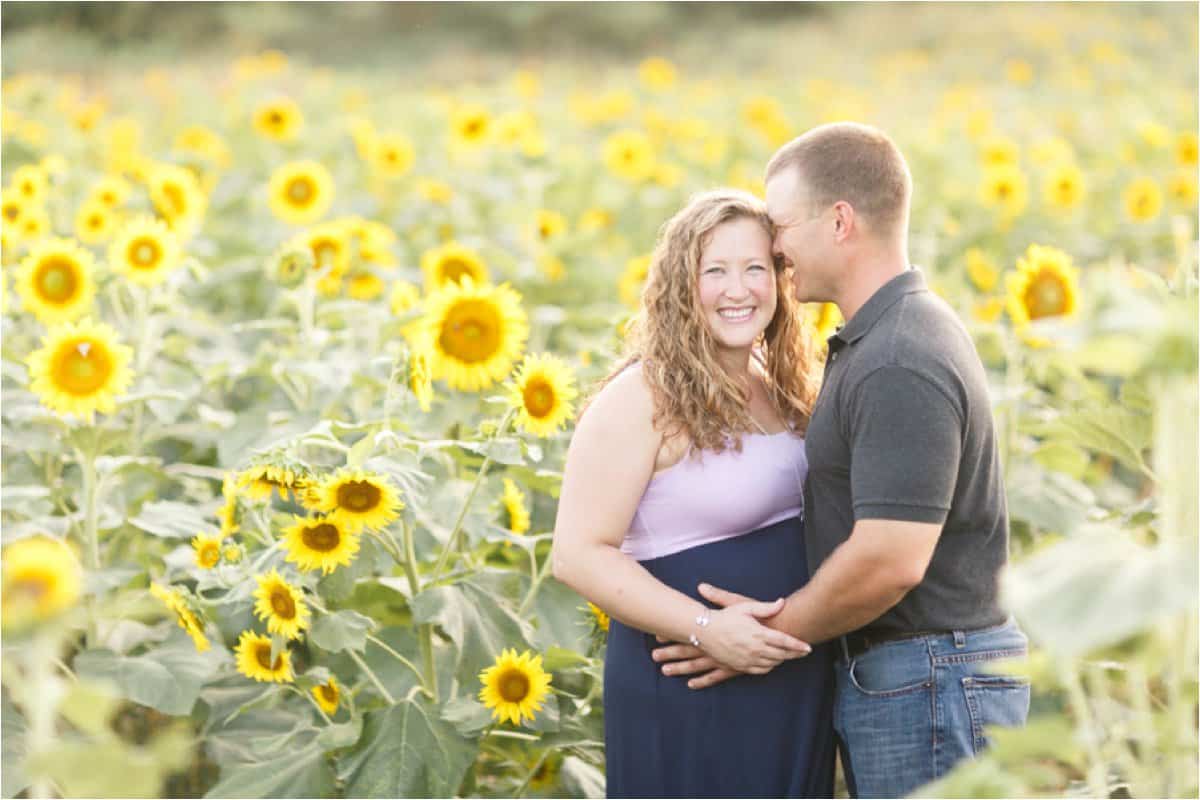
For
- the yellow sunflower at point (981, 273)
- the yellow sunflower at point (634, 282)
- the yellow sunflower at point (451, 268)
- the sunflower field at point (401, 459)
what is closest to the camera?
the sunflower field at point (401, 459)

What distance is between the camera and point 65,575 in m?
1.02

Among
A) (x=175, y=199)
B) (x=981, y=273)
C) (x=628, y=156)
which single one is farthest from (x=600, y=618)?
(x=628, y=156)

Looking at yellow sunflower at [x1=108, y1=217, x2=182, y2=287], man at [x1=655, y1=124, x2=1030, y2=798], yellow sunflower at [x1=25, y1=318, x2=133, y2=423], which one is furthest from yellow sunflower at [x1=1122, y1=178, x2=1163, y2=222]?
yellow sunflower at [x1=25, y1=318, x2=133, y2=423]

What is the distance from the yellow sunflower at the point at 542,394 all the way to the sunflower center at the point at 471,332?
253mm

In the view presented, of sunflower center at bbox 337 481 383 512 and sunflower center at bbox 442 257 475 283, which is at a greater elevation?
sunflower center at bbox 442 257 475 283

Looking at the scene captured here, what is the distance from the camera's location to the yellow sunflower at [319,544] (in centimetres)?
248

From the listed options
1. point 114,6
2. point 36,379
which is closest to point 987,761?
point 36,379

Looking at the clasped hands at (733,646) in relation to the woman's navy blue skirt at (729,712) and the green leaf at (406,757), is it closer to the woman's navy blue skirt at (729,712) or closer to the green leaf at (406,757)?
the woman's navy blue skirt at (729,712)

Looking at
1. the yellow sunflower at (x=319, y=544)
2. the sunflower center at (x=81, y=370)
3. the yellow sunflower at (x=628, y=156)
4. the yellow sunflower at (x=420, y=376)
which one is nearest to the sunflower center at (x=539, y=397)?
the yellow sunflower at (x=420, y=376)

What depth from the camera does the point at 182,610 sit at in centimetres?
254

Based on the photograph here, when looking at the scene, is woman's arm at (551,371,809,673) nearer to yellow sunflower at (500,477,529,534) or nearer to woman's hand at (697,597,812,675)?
woman's hand at (697,597,812,675)

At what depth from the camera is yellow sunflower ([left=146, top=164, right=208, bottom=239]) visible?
13.3 ft

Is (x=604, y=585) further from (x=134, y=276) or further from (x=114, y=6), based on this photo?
(x=114, y=6)

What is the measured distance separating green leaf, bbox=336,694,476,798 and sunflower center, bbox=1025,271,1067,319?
1.90 metres
